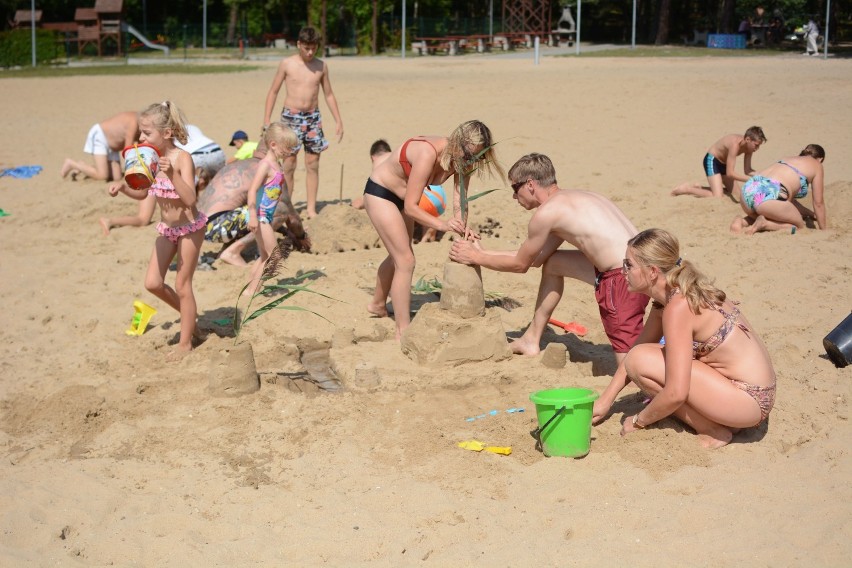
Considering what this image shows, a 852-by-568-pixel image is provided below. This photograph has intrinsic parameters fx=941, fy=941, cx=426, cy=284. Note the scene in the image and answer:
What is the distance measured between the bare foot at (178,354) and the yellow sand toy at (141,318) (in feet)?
1.99

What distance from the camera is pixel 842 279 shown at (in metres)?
7.11

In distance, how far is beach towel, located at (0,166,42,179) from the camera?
Answer: 481 inches

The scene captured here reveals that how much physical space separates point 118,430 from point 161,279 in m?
1.34

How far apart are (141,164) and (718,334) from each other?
3530 millimetres

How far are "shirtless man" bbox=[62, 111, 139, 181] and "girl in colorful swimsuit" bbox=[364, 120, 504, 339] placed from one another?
622cm

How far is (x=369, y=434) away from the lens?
4.88 m

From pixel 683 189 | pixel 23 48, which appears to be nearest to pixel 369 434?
pixel 683 189

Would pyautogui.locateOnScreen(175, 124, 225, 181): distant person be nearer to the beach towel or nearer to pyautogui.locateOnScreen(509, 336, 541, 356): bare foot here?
the beach towel

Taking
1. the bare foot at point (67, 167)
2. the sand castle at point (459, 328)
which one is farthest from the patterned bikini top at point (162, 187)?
the bare foot at point (67, 167)

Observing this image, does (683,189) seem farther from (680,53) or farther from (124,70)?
(124,70)

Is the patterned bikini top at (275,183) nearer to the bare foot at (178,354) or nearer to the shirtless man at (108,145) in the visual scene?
the bare foot at (178,354)

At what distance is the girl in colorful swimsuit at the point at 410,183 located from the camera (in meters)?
5.64

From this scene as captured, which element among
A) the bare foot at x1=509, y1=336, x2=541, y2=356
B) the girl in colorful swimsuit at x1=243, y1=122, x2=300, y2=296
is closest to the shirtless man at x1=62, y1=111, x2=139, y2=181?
the girl in colorful swimsuit at x1=243, y1=122, x2=300, y2=296

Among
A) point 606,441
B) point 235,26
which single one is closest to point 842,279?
point 606,441
